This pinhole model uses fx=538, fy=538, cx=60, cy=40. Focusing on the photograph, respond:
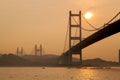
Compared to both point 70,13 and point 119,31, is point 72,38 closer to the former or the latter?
point 70,13

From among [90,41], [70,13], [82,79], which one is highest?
[70,13]

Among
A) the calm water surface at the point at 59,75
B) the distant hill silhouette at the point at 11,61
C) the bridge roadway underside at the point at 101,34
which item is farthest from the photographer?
the distant hill silhouette at the point at 11,61

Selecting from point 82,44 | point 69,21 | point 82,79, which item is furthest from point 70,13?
point 82,79

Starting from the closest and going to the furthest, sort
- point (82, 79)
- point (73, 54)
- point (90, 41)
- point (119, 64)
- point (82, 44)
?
point (82, 79) < point (90, 41) < point (82, 44) < point (73, 54) < point (119, 64)

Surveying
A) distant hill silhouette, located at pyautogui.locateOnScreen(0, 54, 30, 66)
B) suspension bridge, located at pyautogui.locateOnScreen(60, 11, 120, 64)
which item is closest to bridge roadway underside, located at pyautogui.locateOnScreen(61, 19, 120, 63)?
suspension bridge, located at pyautogui.locateOnScreen(60, 11, 120, 64)

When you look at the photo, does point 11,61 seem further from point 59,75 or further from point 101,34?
point 59,75

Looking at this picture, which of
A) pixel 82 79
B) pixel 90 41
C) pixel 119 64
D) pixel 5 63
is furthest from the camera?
pixel 119 64

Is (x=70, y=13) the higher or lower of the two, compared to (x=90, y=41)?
higher

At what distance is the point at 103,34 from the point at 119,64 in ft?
246

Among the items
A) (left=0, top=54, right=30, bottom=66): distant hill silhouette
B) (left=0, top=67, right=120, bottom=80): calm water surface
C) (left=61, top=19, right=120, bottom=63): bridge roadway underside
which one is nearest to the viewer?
(left=0, top=67, right=120, bottom=80): calm water surface

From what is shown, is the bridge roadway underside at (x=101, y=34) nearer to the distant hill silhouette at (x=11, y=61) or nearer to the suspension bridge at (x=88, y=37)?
the suspension bridge at (x=88, y=37)

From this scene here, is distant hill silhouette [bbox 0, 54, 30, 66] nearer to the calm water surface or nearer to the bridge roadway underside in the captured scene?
the bridge roadway underside

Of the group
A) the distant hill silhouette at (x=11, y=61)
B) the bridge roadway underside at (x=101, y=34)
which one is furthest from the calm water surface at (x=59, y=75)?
the distant hill silhouette at (x=11, y=61)

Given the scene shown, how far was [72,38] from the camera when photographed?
80.0 metres
